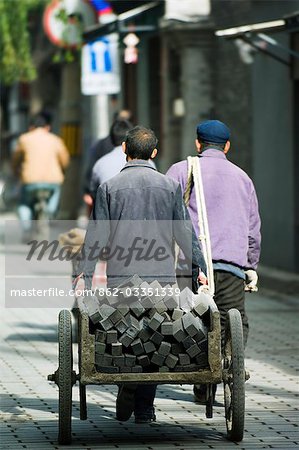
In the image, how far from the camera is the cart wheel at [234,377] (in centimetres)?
810

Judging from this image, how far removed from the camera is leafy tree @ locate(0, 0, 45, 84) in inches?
1175

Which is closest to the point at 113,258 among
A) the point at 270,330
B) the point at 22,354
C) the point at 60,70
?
the point at 22,354

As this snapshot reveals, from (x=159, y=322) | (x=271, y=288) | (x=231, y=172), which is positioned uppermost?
(x=231, y=172)

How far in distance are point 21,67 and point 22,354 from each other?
20182 mm

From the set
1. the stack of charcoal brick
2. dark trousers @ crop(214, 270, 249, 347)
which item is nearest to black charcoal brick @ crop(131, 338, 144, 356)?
the stack of charcoal brick

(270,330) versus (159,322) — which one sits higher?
(159,322)

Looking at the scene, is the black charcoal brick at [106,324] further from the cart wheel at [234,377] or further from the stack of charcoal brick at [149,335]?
the cart wheel at [234,377]

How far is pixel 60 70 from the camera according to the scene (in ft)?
120

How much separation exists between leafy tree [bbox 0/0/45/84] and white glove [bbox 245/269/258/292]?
2089 centimetres

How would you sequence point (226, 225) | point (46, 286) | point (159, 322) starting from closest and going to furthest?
point (159, 322) < point (226, 225) < point (46, 286)

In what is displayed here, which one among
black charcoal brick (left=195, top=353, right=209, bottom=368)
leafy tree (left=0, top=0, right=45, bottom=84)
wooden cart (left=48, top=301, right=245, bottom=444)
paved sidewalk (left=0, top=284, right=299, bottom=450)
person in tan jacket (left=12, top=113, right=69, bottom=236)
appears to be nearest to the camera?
wooden cart (left=48, top=301, right=245, bottom=444)

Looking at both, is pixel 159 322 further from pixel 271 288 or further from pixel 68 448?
pixel 271 288

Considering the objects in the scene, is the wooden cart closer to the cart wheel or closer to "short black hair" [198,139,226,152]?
the cart wheel

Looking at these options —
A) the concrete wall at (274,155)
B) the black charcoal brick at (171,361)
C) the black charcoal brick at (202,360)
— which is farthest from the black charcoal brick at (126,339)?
the concrete wall at (274,155)
